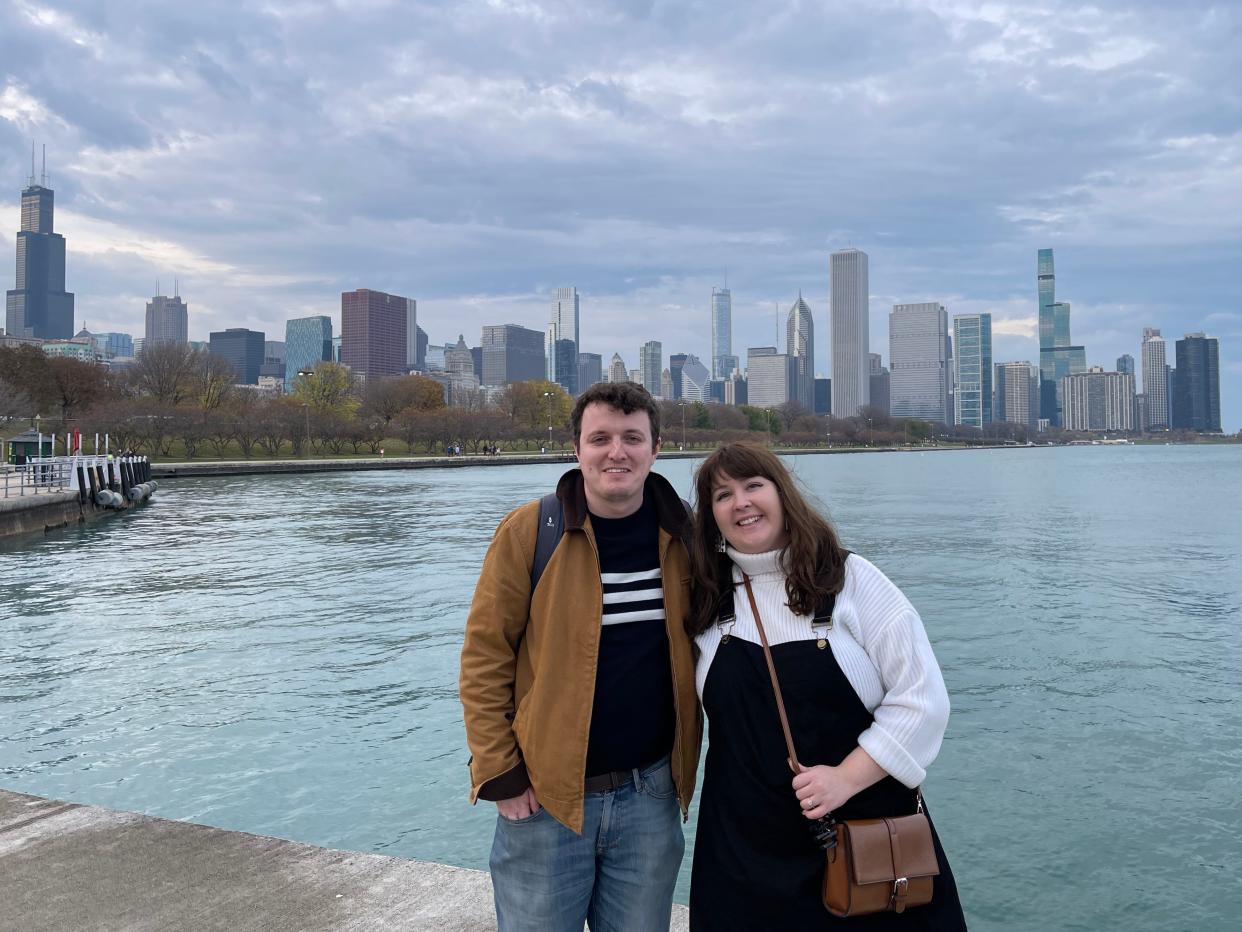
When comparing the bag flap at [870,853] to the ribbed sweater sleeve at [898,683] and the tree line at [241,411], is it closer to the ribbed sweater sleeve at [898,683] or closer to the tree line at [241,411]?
the ribbed sweater sleeve at [898,683]

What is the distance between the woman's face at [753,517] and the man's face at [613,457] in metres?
0.26

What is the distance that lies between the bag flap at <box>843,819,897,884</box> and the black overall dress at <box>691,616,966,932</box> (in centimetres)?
11

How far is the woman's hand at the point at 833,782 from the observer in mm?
2449

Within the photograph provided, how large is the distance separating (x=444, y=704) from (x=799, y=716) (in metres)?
8.84

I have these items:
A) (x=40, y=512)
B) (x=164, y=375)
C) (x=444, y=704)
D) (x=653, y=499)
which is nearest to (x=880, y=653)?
(x=653, y=499)

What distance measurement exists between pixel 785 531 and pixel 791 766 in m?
0.65

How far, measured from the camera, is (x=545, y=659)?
107 inches

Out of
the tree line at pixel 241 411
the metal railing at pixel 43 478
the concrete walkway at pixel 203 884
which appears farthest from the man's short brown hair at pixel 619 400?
the tree line at pixel 241 411

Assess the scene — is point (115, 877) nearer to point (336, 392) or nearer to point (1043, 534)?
point (1043, 534)

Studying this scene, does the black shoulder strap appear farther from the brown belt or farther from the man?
the brown belt

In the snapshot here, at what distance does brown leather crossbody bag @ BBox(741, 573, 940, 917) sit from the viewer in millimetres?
2369

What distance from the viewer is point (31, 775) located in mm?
8352

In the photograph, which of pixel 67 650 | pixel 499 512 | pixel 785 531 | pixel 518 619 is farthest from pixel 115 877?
pixel 499 512

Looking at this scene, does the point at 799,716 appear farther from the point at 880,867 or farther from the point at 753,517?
the point at 753,517
